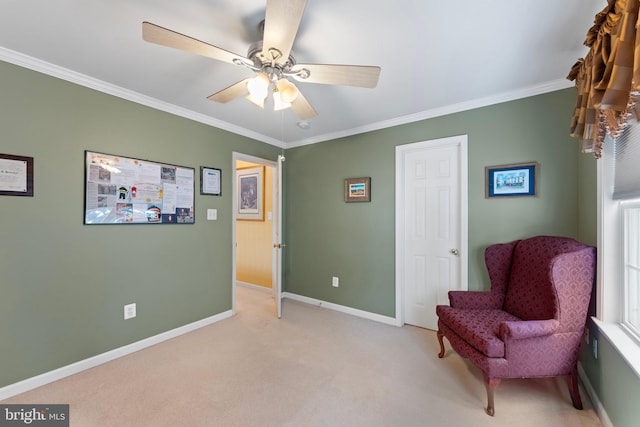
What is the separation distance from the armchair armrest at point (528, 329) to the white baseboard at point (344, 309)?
1.48 m

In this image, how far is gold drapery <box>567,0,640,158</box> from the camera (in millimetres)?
1010

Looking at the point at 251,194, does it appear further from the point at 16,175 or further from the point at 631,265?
the point at 631,265

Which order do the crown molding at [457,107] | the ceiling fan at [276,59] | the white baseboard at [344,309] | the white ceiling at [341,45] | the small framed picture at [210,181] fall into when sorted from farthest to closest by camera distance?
1. the white baseboard at [344,309]
2. the small framed picture at [210,181]
3. the crown molding at [457,107]
4. the white ceiling at [341,45]
5. the ceiling fan at [276,59]

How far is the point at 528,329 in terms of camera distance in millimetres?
1640

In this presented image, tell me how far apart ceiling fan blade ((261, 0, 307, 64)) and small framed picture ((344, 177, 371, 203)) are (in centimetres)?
195

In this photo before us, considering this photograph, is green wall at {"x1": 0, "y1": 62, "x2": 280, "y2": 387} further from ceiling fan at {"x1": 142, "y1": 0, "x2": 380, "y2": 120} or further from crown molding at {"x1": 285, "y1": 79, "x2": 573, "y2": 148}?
crown molding at {"x1": 285, "y1": 79, "x2": 573, "y2": 148}

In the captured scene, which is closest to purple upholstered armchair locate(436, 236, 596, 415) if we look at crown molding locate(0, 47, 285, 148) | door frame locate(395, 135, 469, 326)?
door frame locate(395, 135, 469, 326)

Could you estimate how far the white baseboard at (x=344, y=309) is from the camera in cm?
307

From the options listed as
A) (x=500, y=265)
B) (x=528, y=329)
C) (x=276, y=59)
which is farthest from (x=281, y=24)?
(x=500, y=265)

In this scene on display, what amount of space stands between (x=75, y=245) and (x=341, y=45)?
2513mm

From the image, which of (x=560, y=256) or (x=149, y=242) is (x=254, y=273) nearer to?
(x=149, y=242)

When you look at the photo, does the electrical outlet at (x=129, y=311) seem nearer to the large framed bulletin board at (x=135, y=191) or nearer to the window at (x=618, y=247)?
the large framed bulletin board at (x=135, y=191)

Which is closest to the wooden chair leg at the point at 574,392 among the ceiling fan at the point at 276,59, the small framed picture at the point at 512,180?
the small framed picture at the point at 512,180

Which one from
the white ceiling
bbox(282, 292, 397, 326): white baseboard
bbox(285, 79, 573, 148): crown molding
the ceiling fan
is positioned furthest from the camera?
bbox(282, 292, 397, 326): white baseboard
